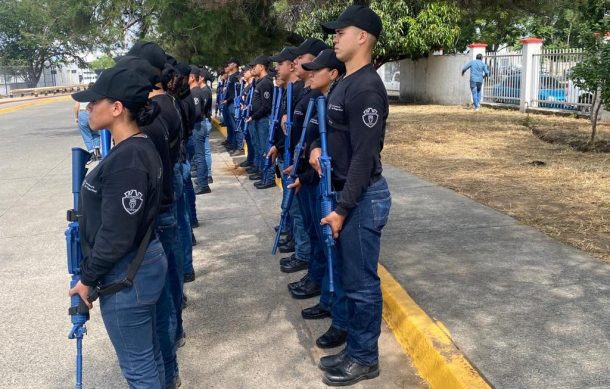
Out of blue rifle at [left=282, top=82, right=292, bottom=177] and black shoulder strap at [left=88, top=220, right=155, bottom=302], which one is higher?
blue rifle at [left=282, top=82, right=292, bottom=177]

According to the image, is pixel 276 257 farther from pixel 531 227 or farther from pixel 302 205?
pixel 531 227

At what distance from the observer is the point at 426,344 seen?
333 centimetres

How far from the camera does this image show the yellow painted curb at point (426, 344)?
9.86ft

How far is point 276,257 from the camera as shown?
5.40 m

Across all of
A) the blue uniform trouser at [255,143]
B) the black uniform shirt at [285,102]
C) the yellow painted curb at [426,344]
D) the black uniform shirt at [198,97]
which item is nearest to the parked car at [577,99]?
the blue uniform trouser at [255,143]

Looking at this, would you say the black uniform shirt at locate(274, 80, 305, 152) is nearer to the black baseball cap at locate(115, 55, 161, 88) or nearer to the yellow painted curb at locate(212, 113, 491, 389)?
the yellow painted curb at locate(212, 113, 491, 389)

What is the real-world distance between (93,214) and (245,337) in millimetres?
1760

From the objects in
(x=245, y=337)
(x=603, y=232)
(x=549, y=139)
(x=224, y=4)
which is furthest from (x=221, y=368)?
(x=549, y=139)

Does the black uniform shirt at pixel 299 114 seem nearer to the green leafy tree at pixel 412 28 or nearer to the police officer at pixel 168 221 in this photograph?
the police officer at pixel 168 221

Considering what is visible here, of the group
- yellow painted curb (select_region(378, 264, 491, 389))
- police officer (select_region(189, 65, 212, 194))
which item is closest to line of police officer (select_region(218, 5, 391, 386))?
yellow painted curb (select_region(378, 264, 491, 389))

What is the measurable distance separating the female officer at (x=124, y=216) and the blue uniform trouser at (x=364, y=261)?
0.99 m

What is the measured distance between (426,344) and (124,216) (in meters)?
1.89

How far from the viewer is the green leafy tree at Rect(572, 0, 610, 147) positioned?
30.9ft

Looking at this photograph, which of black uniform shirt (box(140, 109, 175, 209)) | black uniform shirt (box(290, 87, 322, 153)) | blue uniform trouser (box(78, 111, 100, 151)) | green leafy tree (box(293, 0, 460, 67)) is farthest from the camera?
green leafy tree (box(293, 0, 460, 67))
